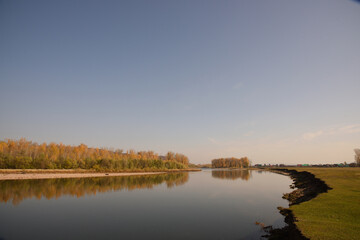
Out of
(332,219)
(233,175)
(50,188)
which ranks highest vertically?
(332,219)

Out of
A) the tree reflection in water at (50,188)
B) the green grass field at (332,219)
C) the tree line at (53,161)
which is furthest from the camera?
the tree line at (53,161)

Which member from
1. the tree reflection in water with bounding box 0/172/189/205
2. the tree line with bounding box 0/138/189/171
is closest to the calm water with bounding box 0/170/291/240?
the tree reflection in water with bounding box 0/172/189/205

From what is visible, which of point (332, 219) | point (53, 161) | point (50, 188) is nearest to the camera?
point (332, 219)

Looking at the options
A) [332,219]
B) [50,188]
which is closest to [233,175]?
[50,188]

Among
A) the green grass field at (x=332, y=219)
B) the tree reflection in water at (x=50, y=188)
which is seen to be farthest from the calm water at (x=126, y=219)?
the green grass field at (x=332, y=219)

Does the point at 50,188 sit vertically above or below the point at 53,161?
below

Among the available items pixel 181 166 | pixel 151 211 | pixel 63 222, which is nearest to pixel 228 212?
pixel 151 211

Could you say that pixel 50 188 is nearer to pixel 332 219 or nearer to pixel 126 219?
pixel 126 219

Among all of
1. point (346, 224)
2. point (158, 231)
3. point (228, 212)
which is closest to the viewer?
point (346, 224)

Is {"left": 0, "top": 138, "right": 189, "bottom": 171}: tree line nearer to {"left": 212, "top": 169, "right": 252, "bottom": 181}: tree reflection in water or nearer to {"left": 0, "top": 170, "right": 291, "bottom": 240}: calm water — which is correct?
{"left": 212, "top": 169, "right": 252, "bottom": 181}: tree reflection in water

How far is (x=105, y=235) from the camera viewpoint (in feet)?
67.5

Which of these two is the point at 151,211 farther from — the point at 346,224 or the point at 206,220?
the point at 346,224

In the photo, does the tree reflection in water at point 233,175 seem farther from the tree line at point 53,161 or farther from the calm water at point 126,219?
the calm water at point 126,219

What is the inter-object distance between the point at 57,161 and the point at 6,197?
7722cm
